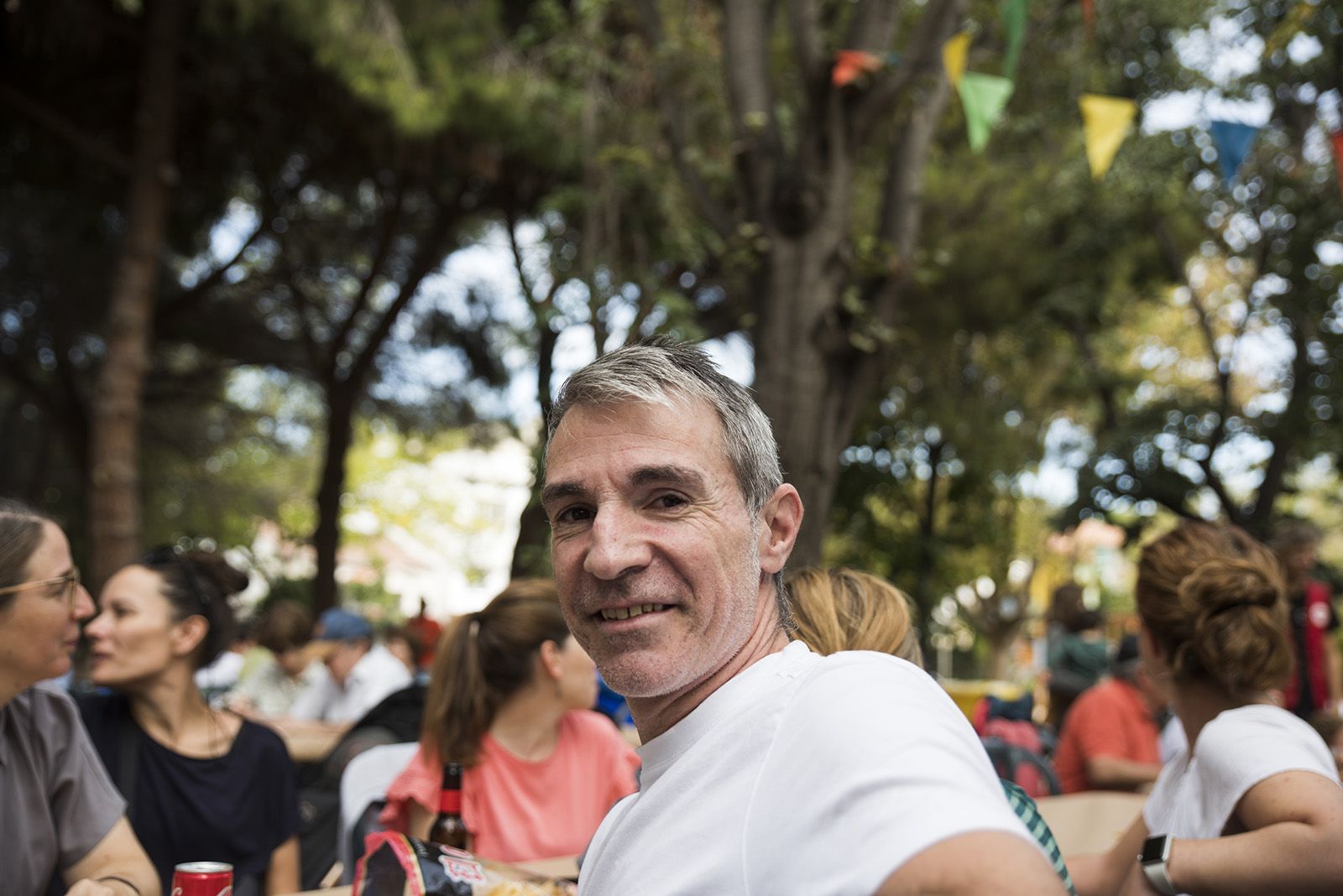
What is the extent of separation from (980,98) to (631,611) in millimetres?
4631

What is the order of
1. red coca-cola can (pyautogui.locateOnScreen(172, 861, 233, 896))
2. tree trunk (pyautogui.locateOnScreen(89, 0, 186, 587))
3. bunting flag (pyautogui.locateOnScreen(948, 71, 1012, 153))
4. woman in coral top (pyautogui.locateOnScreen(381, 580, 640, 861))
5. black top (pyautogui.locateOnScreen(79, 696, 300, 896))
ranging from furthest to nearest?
1. tree trunk (pyautogui.locateOnScreen(89, 0, 186, 587))
2. bunting flag (pyautogui.locateOnScreen(948, 71, 1012, 153))
3. woman in coral top (pyautogui.locateOnScreen(381, 580, 640, 861))
4. black top (pyautogui.locateOnScreen(79, 696, 300, 896))
5. red coca-cola can (pyautogui.locateOnScreen(172, 861, 233, 896))

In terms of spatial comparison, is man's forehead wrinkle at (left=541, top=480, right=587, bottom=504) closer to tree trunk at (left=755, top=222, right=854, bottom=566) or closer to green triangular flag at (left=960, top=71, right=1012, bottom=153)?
tree trunk at (left=755, top=222, right=854, bottom=566)

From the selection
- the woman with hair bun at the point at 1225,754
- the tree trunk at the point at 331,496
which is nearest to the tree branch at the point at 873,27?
the woman with hair bun at the point at 1225,754

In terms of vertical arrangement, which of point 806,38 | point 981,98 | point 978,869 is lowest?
point 978,869

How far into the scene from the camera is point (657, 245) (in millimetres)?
9703

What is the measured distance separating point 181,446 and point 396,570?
97.6 ft

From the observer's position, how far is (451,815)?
2826 millimetres

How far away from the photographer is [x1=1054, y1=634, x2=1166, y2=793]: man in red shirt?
488 cm

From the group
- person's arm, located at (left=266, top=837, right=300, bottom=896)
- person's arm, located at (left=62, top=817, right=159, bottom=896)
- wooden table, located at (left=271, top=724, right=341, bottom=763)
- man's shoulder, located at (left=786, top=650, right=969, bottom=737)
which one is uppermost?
man's shoulder, located at (left=786, top=650, right=969, bottom=737)

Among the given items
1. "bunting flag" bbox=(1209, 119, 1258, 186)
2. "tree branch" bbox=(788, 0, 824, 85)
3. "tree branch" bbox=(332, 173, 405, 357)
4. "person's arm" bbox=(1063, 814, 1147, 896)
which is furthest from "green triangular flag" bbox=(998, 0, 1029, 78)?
"tree branch" bbox=(332, 173, 405, 357)

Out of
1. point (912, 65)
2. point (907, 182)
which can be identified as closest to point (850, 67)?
point (912, 65)

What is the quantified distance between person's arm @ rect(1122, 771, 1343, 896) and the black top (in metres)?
2.26

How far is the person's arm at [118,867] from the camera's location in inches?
93.7

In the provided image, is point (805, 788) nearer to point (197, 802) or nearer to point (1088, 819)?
point (197, 802)
